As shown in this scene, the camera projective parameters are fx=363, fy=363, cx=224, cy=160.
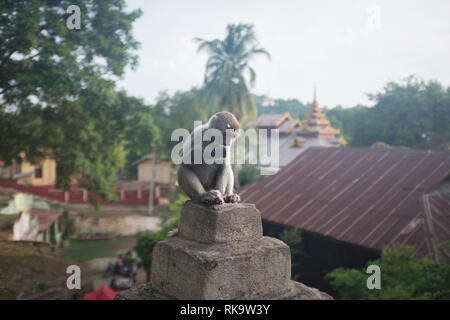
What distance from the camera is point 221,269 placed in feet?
8.57

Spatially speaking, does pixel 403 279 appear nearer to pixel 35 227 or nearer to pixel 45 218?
pixel 35 227

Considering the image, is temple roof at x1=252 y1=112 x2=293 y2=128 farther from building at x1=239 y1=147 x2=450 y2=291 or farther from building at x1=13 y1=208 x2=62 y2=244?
building at x1=13 y1=208 x2=62 y2=244

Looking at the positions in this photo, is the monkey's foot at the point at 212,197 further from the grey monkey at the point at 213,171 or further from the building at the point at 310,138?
the building at the point at 310,138

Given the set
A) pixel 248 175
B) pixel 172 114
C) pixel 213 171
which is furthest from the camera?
pixel 172 114

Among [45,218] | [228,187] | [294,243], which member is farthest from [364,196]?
[45,218]

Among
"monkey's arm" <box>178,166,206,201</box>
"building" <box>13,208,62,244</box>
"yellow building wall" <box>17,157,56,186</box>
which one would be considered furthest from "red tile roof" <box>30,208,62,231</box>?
"monkey's arm" <box>178,166,206,201</box>

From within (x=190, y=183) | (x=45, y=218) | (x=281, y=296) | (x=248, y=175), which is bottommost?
(x=45, y=218)

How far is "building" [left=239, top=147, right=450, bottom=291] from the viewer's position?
768cm

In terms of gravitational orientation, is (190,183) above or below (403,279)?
above

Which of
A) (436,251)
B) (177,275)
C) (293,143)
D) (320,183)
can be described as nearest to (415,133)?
(293,143)

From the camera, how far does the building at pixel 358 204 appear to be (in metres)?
7.68

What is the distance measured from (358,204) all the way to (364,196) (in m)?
0.38

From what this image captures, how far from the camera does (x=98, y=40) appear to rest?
1143 centimetres

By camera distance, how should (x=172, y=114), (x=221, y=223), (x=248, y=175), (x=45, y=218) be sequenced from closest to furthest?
1. (x=221, y=223)
2. (x=248, y=175)
3. (x=45, y=218)
4. (x=172, y=114)
